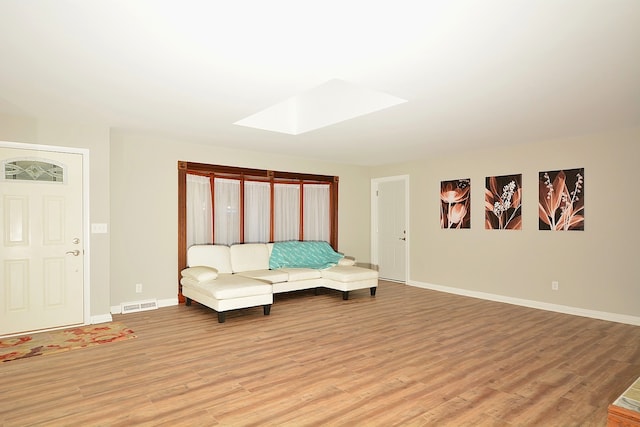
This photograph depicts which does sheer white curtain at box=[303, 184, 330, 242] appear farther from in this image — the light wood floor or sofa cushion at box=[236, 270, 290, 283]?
the light wood floor

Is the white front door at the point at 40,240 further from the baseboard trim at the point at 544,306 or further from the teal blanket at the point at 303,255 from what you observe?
the baseboard trim at the point at 544,306

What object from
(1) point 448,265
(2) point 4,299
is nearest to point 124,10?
(2) point 4,299

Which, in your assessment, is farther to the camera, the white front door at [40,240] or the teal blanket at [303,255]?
the teal blanket at [303,255]

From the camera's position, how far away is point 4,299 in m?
4.02

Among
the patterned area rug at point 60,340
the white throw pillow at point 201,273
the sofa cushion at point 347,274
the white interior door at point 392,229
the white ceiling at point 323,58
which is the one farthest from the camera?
the white interior door at point 392,229

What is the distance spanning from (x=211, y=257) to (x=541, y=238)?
493 centimetres

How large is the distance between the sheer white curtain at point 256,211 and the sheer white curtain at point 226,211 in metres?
0.17

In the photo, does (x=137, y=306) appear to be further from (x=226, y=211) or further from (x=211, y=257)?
(x=226, y=211)

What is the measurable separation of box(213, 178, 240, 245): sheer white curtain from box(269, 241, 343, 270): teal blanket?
74 centimetres

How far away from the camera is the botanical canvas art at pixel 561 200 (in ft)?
16.3

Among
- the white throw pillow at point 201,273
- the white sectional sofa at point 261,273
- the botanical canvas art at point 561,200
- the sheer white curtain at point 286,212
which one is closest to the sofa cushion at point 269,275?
the white sectional sofa at point 261,273

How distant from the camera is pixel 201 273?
4.92 metres

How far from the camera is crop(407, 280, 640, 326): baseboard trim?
182 inches

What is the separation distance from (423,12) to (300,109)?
3036 mm
